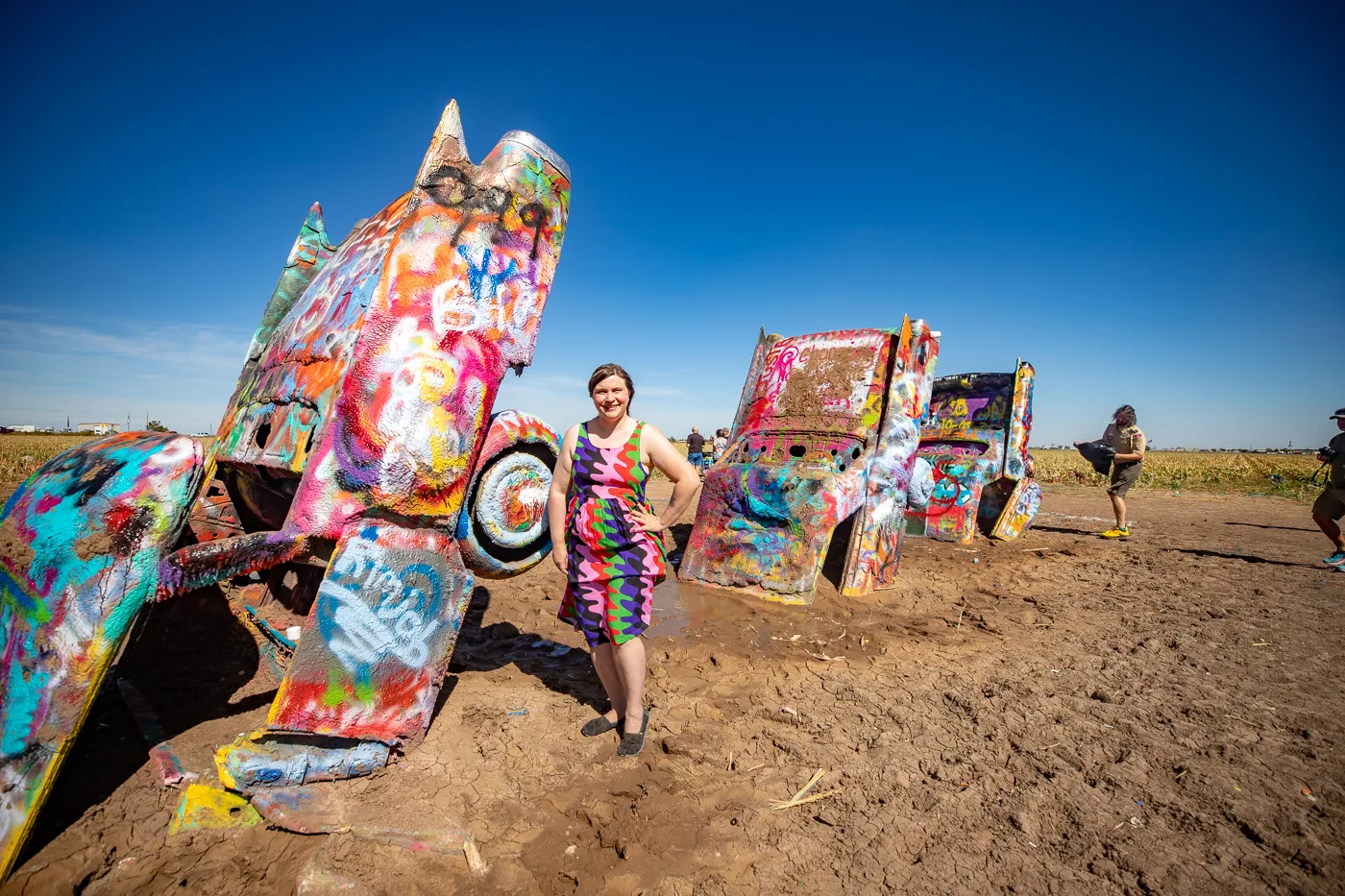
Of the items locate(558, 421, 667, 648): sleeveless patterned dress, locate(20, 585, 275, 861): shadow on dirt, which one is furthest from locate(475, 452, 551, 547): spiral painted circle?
locate(20, 585, 275, 861): shadow on dirt

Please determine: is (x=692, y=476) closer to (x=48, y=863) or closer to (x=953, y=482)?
(x=48, y=863)

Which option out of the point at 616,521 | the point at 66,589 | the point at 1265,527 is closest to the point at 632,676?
the point at 616,521

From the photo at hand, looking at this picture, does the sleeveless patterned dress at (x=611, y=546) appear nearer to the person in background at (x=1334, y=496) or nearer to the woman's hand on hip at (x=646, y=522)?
the woman's hand on hip at (x=646, y=522)

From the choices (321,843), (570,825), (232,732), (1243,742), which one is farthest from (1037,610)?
(232,732)

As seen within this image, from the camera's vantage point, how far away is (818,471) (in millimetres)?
5328

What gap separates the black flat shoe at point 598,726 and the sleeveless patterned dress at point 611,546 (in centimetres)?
53

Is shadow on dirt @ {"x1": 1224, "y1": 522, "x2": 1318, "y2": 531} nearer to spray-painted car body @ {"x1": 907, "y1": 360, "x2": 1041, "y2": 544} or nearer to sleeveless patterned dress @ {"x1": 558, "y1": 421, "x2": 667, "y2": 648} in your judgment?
spray-painted car body @ {"x1": 907, "y1": 360, "x2": 1041, "y2": 544}

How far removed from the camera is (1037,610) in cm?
496

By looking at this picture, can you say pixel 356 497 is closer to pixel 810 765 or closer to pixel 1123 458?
pixel 810 765

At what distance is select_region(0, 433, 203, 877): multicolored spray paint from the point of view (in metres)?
1.78

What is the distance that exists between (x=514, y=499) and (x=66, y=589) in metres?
1.51

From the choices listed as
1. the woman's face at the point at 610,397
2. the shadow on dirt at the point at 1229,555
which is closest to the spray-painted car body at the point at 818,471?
the woman's face at the point at 610,397

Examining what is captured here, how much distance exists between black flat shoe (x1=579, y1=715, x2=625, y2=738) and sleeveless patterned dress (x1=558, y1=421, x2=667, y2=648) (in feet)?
1.74

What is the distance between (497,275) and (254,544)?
1.43m
